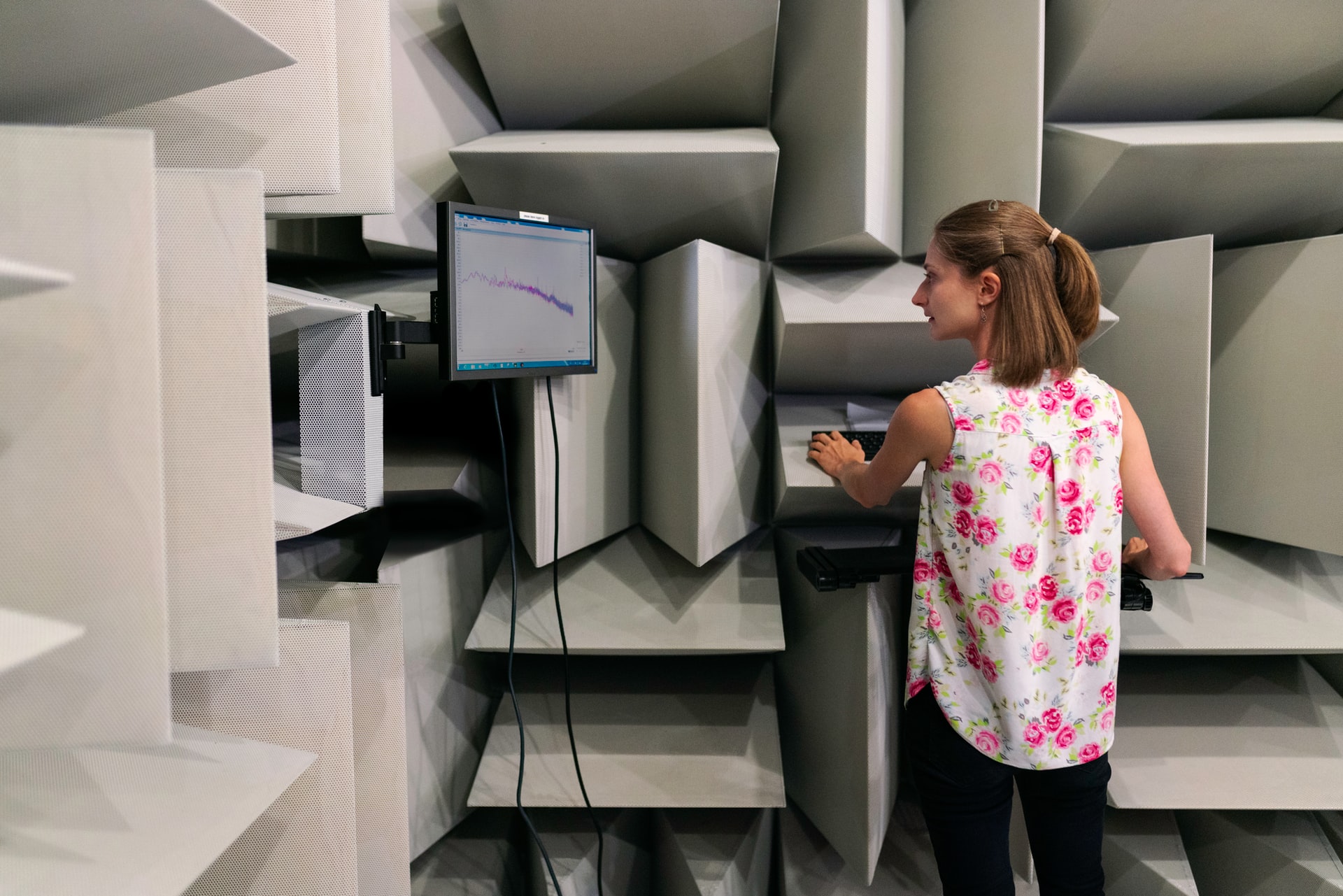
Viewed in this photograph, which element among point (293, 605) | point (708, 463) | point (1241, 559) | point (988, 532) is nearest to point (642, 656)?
point (708, 463)

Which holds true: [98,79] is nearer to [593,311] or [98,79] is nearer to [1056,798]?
[593,311]

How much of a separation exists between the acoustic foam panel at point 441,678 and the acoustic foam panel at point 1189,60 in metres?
1.43

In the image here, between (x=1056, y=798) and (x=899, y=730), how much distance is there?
357mm

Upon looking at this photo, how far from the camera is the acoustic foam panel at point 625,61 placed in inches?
50.7

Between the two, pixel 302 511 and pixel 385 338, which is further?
pixel 385 338

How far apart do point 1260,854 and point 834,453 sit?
48.6 inches

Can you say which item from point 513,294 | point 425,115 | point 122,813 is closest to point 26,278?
point 122,813

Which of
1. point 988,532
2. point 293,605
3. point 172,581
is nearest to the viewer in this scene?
point 172,581

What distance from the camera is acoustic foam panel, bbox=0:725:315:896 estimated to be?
0.66 meters

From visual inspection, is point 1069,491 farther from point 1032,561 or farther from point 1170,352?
point 1170,352

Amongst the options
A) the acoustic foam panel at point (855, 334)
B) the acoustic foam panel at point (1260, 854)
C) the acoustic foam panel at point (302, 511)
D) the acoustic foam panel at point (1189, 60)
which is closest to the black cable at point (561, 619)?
the acoustic foam panel at point (302, 511)

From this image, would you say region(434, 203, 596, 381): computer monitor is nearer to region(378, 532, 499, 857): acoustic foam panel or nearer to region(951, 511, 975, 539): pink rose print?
region(378, 532, 499, 857): acoustic foam panel

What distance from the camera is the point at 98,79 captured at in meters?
0.65

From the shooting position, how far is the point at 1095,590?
0.99 m
